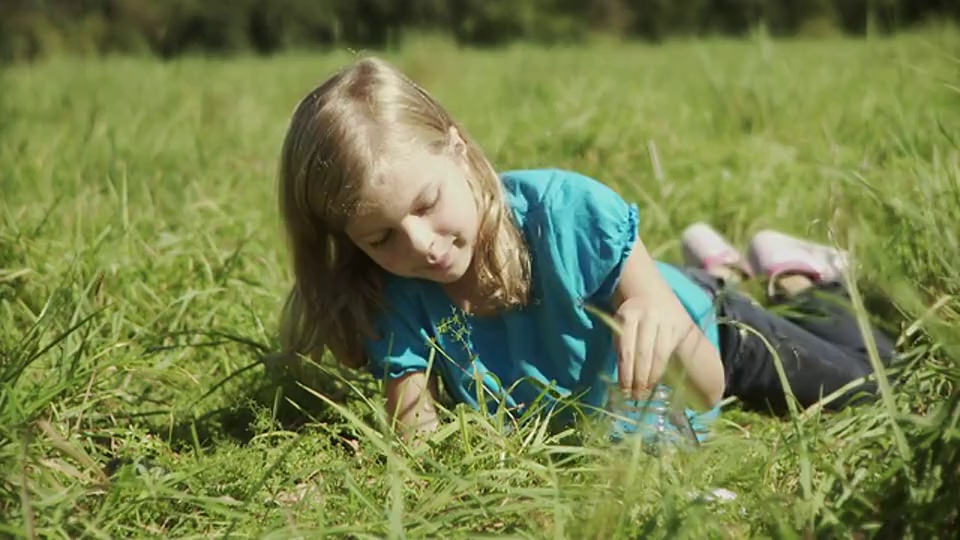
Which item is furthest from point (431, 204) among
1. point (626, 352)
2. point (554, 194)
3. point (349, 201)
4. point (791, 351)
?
point (791, 351)

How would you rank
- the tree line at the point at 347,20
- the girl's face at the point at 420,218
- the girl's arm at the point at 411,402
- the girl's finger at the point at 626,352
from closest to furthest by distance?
the girl's finger at the point at 626,352 → the girl's face at the point at 420,218 → the girl's arm at the point at 411,402 → the tree line at the point at 347,20

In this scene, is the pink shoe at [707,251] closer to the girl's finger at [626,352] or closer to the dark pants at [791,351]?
the dark pants at [791,351]

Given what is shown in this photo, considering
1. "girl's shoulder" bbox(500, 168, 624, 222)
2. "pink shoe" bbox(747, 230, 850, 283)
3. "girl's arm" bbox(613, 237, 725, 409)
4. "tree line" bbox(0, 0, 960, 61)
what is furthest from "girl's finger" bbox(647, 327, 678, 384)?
"tree line" bbox(0, 0, 960, 61)

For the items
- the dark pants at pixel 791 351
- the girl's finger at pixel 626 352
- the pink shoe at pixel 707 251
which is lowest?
Result: the dark pants at pixel 791 351

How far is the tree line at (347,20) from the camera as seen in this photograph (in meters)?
13.9

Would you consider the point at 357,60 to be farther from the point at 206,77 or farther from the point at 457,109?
the point at 206,77

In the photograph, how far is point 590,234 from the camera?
2326 mm

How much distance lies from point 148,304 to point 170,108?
10.5ft

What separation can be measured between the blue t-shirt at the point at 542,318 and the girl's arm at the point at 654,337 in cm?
4

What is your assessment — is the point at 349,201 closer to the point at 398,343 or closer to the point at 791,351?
the point at 398,343

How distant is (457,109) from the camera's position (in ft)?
17.0

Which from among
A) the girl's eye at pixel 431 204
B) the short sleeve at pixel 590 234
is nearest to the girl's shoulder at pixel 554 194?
the short sleeve at pixel 590 234

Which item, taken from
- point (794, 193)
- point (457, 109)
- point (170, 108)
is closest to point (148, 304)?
point (794, 193)

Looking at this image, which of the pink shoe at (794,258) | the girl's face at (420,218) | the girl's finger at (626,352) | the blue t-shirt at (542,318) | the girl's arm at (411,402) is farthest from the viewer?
the pink shoe at (794,258)
